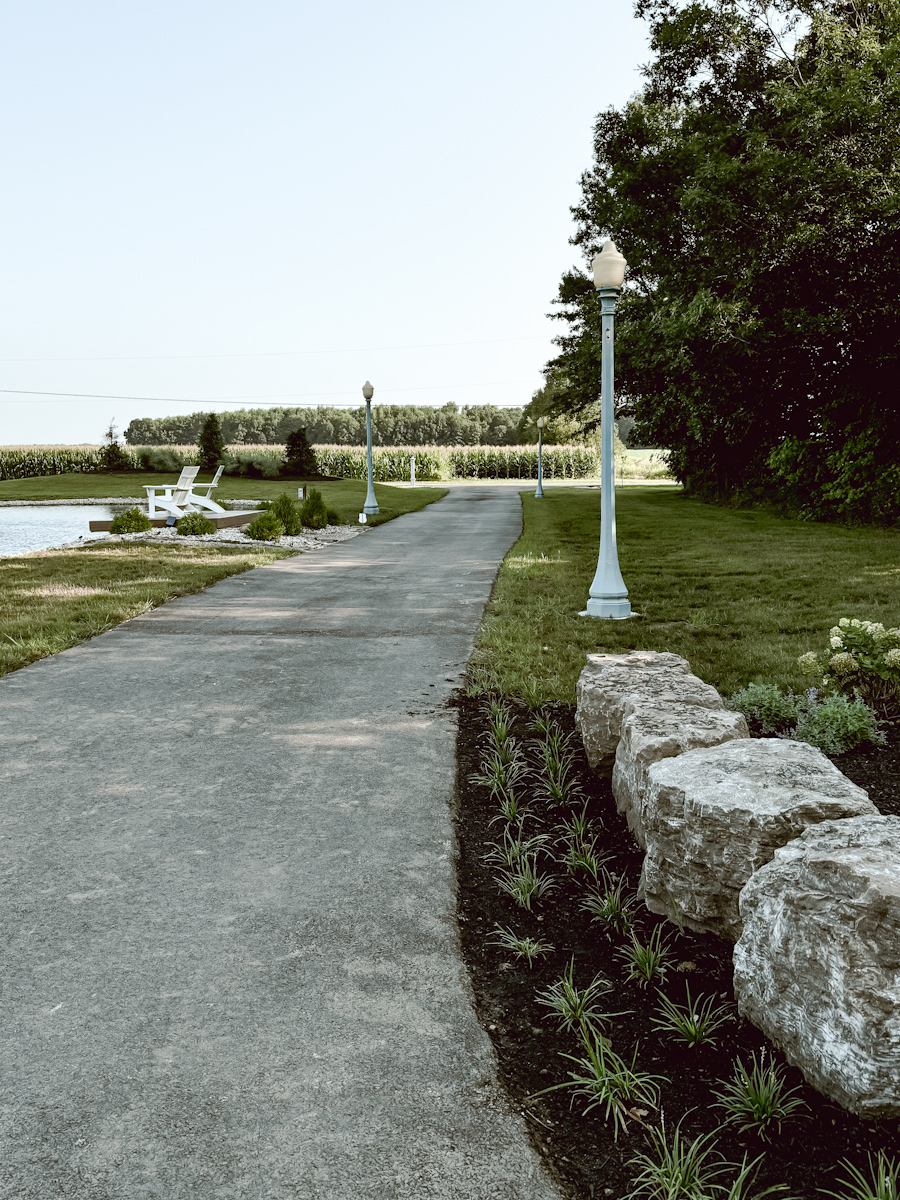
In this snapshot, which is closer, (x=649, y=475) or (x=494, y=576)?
(x=494, y=576)

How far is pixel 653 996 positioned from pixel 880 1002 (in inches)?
29.4

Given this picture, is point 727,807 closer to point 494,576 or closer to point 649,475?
point 494,576

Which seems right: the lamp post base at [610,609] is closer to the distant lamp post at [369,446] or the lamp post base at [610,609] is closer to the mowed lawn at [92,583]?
the mowed lawn at [92,583]

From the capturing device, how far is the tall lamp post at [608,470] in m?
7.69

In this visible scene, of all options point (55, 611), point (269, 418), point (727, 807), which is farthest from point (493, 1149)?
point (269, 418)

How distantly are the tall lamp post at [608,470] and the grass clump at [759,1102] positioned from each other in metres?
5.96

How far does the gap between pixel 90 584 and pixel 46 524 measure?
11597 mm

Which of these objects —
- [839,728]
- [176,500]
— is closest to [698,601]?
[839,728]

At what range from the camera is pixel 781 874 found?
2146mm

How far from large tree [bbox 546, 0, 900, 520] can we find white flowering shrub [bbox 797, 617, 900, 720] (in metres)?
11.2

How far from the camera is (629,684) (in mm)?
4094

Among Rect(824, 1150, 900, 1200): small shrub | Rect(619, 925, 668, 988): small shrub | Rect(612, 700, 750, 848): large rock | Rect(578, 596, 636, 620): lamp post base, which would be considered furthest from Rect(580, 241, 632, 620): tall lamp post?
Rect(824, 1150, 900, 1200): small shrub

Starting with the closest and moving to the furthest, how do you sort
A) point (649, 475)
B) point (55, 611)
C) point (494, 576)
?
point (55, 611)
point (494, 576)
point (649, 475)

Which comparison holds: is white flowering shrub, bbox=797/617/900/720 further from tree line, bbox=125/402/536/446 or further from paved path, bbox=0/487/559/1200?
tree line, bbox=125/402/536/446
